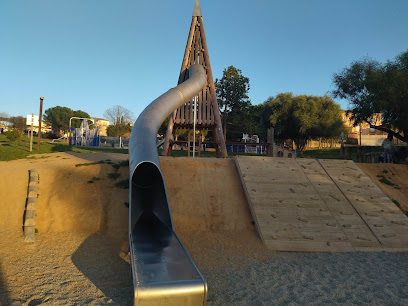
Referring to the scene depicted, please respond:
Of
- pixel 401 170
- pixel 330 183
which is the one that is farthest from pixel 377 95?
pixel 330 183

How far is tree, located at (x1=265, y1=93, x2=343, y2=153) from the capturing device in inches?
1494

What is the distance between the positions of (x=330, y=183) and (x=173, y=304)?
9.28 metres

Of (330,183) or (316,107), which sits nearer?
(330,183)

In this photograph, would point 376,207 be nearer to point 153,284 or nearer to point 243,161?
point 243,161

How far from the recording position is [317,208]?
10.4 metres

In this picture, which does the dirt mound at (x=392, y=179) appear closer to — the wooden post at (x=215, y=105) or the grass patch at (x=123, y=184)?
the wooden post at (x=215, y=105)

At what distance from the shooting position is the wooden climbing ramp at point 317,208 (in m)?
8.97

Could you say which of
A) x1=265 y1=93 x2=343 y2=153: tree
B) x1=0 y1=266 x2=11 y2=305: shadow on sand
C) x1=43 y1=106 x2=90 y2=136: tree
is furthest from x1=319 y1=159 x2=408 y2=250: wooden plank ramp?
x1=43 y1=106 x2=90 y2=136: tree

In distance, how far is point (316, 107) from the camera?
38562 mm

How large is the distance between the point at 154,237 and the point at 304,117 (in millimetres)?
33625

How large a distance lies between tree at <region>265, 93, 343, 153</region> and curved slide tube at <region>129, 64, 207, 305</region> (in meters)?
28.4

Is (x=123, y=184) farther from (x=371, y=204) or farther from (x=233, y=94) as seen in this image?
(x=233, y=94)

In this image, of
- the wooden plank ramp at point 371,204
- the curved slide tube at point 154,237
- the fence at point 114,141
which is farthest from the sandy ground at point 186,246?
the fence at point 114,141

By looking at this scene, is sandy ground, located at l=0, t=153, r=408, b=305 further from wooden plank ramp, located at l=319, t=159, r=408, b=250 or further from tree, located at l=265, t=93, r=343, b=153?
tree, located at l=265, t=93, r=343, b=153
